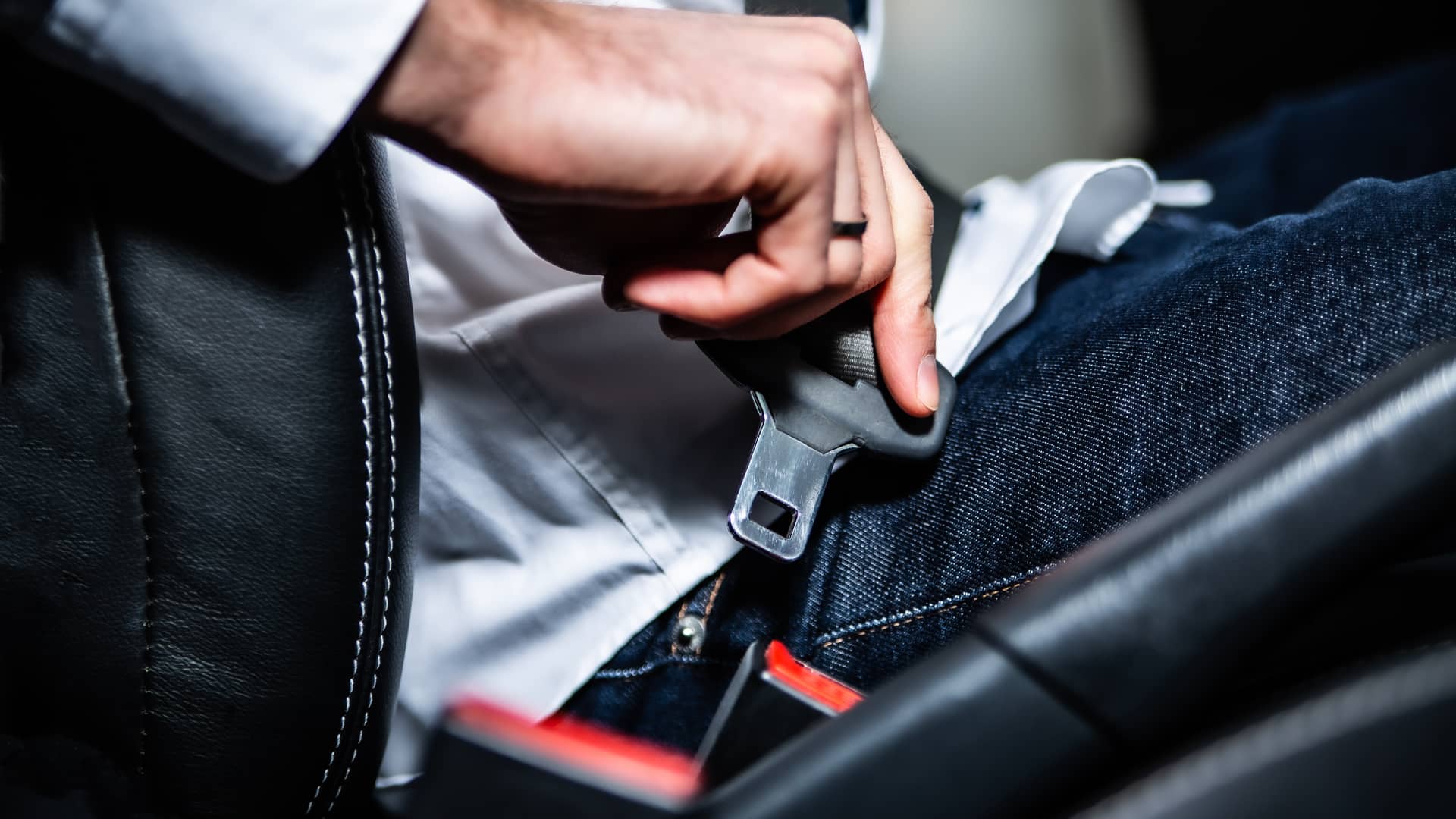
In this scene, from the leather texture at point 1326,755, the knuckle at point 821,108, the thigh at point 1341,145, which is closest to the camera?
the leather texture at point 1326,755

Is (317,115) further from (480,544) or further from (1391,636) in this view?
(1391,636)

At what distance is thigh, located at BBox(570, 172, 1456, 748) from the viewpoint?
1.43 ft

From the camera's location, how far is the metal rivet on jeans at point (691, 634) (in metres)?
0.52

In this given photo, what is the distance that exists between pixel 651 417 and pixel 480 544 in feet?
0.40

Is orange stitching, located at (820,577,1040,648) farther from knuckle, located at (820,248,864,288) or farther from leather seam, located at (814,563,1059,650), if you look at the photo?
knuckle, located at (820,248,864,288)

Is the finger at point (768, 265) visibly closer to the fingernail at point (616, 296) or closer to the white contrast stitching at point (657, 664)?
the fingernail at point (616, 296)

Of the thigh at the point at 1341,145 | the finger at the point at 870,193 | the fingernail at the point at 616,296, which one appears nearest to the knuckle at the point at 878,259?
the finger at the point at 870,193

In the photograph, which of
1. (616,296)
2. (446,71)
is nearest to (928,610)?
(616,296)

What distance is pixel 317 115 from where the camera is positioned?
1.16 ft

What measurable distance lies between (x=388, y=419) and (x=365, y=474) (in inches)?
1.0

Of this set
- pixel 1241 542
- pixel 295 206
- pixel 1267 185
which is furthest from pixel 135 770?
pixel 1267 185

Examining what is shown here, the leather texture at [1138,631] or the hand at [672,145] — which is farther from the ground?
the hand at [672,145]

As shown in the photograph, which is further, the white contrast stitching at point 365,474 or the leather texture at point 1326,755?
the white contrast stitching at point 365,474

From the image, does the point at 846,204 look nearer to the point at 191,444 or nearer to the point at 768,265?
the point at 768,265
